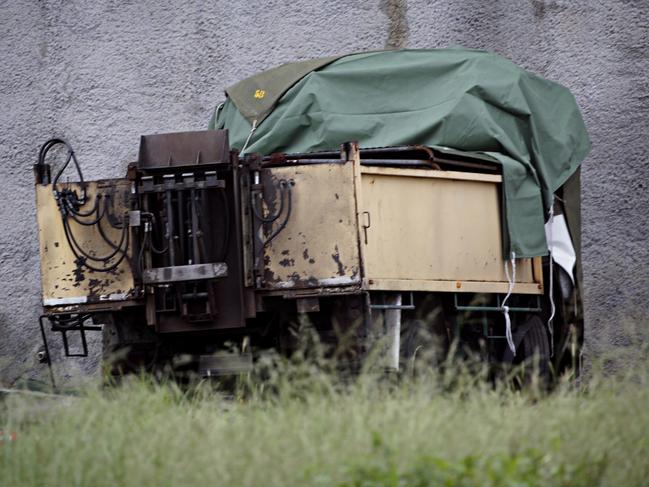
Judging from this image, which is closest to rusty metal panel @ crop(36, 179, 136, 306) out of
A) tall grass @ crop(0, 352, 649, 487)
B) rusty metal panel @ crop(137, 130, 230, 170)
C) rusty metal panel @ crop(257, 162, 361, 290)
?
rusty metal panel @ crop(137, 130, 230, 170)

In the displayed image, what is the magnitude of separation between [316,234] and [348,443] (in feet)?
12.5

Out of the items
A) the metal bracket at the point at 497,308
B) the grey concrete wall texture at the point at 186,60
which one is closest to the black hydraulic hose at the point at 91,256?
the metal bracket at the point at 497,308

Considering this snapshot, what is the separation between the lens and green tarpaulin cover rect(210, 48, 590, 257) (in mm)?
10984

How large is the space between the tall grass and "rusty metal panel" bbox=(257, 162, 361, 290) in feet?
7.44

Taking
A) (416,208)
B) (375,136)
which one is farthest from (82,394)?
(375,136)

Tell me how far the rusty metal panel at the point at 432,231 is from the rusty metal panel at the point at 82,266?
1759 millimetres

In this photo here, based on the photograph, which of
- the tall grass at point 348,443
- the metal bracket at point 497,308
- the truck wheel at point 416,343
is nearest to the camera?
the tall grass at point 348,443

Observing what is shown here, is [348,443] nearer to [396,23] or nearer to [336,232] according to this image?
[336,232]

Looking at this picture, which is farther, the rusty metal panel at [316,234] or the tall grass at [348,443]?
the rusty metal panel at [316,234]

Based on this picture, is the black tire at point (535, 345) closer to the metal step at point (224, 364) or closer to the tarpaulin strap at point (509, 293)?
the tarpaulin strap at point (509, 293)

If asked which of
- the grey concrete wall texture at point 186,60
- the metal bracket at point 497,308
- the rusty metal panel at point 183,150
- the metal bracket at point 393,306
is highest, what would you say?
the grey concrete wall texture at point 186,60

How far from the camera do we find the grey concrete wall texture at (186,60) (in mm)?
14461

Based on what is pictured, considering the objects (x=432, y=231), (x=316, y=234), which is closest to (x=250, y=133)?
(x=432, y=231)

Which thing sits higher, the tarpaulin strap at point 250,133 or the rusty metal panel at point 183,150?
the tarpaulin strap at point 250,133
